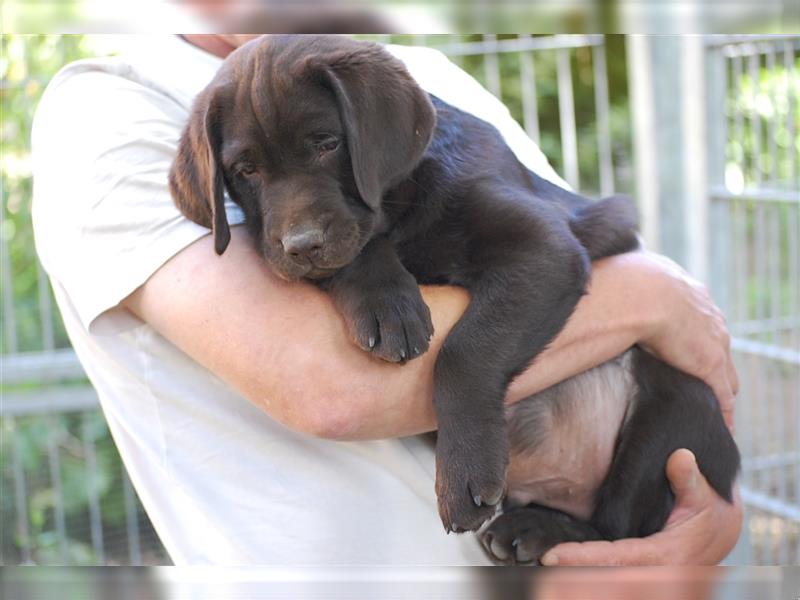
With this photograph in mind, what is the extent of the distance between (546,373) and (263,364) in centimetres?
45

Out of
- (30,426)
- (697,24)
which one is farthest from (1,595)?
(30,426)

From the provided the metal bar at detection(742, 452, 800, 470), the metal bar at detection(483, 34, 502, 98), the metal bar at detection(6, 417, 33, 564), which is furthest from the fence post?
the metal bar at detection(6, 417, 33, 564)

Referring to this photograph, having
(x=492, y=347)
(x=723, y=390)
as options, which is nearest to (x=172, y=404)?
(x=492, y=347)

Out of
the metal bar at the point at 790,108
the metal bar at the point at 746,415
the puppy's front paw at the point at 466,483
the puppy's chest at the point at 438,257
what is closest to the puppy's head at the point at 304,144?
the puppy's chest at the point at 438,257

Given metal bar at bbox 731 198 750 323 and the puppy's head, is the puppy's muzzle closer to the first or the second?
the puppy's head

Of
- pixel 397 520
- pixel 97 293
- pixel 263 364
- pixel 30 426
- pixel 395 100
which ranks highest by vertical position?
pixel 395 100

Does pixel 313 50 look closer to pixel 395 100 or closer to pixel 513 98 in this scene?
pixel 395 100

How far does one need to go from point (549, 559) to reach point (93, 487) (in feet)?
8.83

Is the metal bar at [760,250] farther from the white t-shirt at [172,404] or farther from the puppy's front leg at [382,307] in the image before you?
the puppy's front leg at [382,307]

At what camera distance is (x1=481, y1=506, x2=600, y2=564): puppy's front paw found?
1.79 metres

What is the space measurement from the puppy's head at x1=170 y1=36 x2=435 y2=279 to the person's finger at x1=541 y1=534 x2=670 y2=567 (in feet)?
1.98

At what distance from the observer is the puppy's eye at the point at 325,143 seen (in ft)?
5.17

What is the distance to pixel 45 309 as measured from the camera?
3895 mm

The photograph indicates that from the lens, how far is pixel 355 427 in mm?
1534
